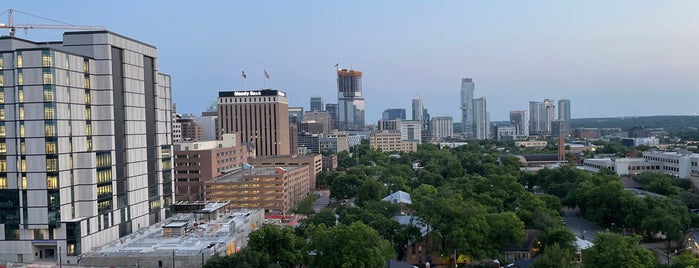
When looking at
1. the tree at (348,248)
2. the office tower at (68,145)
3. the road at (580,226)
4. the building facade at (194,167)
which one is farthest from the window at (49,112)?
the road at (580,226)

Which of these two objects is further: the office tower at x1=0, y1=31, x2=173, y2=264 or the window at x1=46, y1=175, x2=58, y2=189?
the window at x1=46, y1=175, x2=58, y2=189

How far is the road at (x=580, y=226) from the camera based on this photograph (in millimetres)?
74750

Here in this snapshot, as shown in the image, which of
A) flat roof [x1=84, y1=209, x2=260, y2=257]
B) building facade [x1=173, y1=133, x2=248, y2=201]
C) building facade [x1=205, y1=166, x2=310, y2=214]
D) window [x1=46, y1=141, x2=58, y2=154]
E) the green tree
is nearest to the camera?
flat roof [x1=84, y1=209, x2=260, y2=257]

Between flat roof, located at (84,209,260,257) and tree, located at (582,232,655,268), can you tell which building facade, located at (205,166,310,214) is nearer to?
flat roof, located at (84,209,260,257)

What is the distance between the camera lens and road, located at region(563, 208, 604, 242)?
245 ft

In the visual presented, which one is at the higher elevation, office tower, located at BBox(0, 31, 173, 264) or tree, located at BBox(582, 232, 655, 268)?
office tower, located at BBox(0, 31, 173, 264)

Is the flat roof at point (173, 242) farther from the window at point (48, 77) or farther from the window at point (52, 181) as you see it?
the window at point (48, 77)

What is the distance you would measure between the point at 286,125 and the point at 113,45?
111 meters

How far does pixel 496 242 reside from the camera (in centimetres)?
6219

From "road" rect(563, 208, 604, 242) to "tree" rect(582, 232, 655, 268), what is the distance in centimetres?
2398

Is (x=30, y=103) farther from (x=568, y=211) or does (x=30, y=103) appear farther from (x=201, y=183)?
(x=568, y=211)

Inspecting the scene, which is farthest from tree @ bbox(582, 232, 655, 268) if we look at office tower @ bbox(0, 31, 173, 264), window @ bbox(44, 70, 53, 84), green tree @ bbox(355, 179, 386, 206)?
green tree @ bbox(355, 179, 386, 206)

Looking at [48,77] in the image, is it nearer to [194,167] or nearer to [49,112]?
[49,112]

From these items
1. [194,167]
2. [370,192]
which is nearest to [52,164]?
[194,167]
